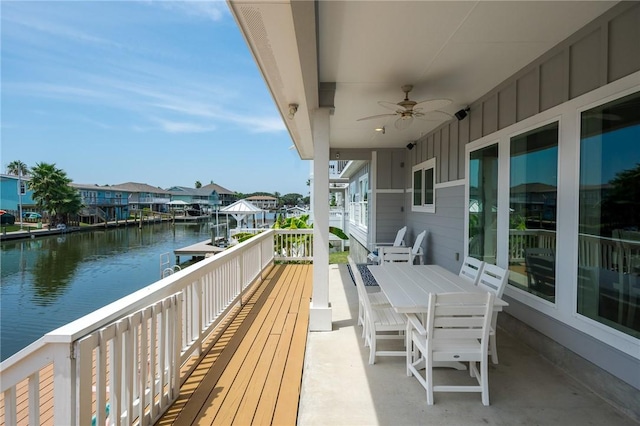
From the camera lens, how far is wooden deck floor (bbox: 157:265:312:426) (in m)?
2.03

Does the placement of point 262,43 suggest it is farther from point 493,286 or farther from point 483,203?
point 483,203

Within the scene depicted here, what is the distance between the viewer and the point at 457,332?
2.12 m

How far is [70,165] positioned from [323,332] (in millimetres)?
44527

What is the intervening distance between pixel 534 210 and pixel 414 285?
4.63 feet

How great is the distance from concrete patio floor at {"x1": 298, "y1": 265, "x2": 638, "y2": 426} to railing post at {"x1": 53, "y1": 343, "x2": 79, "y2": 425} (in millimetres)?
1277

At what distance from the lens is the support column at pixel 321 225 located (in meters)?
3.48

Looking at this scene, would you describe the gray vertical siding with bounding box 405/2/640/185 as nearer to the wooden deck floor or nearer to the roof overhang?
the roof overhang

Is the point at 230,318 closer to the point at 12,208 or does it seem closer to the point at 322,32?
the point at 322,32

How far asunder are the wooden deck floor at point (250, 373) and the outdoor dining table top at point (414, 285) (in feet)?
3.29

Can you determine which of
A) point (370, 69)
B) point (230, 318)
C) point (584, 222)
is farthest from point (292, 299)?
point (584, 222)

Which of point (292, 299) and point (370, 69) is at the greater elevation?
point (370, 69)

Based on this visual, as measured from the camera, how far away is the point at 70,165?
3647 centimetres

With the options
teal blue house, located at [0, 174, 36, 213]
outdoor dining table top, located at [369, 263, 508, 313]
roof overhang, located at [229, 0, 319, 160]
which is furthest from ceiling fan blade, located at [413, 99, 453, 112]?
teal blue house, located at [0, 174, 36, 213]

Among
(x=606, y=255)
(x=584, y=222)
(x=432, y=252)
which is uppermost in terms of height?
(x=584, y=222)
